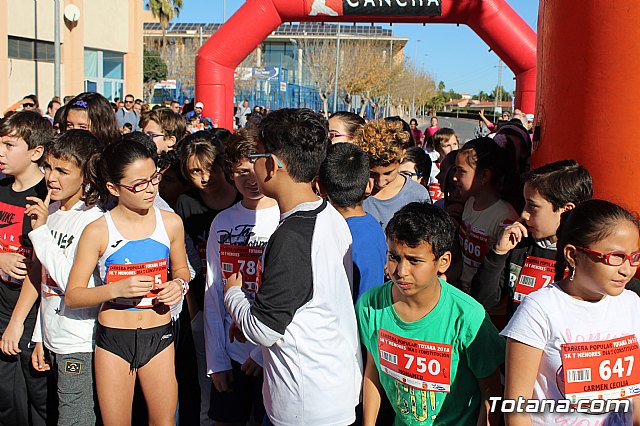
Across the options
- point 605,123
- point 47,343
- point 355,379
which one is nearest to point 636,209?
point 605,123

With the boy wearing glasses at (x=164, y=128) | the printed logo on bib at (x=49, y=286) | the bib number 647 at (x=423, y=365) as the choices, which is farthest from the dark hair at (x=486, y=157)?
the boy wearing glasses at (x=164, y=128)

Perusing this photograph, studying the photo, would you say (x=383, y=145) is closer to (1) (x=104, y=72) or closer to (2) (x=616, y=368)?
(2) (x=616, y=368)

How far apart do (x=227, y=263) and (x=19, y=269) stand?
1120 millimetres

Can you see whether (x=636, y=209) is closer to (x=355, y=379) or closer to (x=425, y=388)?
(x=425, y=388)

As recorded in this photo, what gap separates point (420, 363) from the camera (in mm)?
2359

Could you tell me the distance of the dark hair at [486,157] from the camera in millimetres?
3367

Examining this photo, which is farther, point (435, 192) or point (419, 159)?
point (435, 192)

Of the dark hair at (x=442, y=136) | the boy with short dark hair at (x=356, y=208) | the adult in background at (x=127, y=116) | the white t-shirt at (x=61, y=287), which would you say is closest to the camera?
the boy with short dark hair at (x=356, y=208)

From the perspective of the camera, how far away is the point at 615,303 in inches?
86.0

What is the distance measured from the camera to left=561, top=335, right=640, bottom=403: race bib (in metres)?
2.12

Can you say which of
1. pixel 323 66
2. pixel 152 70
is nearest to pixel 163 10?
pixel 152 70

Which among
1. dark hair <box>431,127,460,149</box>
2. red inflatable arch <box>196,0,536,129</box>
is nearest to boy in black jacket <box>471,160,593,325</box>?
dark hair <box>431,127,460,149</box>

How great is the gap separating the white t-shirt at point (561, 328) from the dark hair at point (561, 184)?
606mm

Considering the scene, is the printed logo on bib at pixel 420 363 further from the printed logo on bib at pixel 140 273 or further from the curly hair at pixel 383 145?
the curly hair at pixel 383 145
